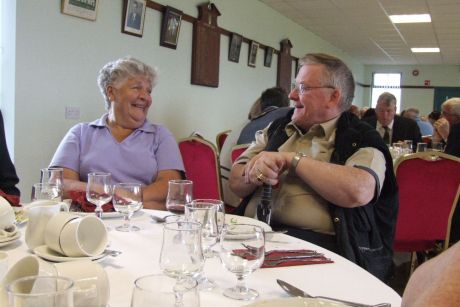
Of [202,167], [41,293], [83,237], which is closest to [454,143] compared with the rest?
[202,167]

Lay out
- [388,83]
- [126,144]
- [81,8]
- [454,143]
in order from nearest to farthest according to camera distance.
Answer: [126,144] → [81,8] → [454,143] → [388,83]

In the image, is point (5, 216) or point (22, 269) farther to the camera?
point (5, 216)

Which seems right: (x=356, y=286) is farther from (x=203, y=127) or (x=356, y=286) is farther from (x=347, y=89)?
(x=203, y=127)

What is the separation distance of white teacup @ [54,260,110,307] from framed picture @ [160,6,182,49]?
152 inches

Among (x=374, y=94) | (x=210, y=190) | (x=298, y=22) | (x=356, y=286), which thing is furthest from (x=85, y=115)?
(x=374, y=94)

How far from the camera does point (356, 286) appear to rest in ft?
3.44

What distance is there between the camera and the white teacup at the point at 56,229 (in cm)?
104

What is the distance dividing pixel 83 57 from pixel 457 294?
350 cm

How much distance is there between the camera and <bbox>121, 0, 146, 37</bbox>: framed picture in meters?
3.91

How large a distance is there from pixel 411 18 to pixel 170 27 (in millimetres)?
4543

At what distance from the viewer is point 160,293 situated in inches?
24.1

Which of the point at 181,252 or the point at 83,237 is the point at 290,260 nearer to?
the point at 181,252

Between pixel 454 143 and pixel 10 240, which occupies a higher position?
pixel 454 143

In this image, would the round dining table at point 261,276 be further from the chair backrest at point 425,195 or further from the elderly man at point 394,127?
the elderly man at point 394,127
